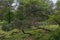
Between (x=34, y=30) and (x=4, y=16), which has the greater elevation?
(x=34, y=30)

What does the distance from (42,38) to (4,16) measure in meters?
8.75

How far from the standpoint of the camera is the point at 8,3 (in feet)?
43.6

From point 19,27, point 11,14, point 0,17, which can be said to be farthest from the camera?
point 0,17

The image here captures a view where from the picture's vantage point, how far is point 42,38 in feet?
11.4

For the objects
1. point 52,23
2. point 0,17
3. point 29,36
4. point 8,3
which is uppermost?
point 52,23

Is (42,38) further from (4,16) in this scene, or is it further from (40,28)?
(4,16)

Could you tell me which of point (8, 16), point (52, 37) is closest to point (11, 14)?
point (8, 16)

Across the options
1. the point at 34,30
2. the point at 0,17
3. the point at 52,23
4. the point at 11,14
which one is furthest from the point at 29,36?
the point at 0,17

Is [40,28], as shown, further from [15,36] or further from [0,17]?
[0,17]

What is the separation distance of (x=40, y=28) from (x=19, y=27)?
40 centimetres

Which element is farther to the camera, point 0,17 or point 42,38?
point 0,17

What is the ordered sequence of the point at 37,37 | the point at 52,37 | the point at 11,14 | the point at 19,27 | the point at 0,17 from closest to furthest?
the point at 52,37
the point at 37,37
the point at 19,27
the point at 11,14
the point at 0,17

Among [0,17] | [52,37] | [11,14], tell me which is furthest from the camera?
[0,17]

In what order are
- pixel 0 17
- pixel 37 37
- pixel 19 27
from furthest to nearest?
pixel 0 17, pixel 19 27, pixel 37 37
